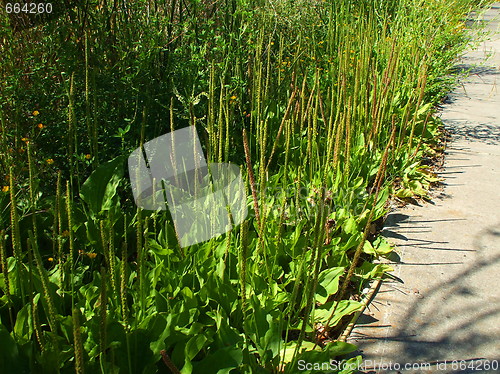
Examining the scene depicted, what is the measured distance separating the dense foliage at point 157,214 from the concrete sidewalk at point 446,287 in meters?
0.13

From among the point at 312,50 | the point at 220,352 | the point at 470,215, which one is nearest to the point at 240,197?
the point at 220,352

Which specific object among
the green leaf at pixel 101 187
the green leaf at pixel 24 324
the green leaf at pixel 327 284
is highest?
the green leaf at pixel 101 187

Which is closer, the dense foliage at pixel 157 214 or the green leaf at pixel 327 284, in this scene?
the dense foliage at pixel 157 214

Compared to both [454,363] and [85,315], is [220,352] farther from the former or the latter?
[454,363]

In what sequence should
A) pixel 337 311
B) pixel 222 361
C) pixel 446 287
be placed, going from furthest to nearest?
pixel 446 287 → pixel 337 311 → pixel 222 361

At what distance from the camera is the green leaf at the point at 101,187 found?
2.20m

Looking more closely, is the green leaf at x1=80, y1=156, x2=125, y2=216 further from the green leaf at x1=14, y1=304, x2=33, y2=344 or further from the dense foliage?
the green leaf at x1=14, y1=304, x2=33, y2=344

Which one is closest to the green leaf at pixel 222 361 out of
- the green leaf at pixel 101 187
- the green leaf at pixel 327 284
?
the green leaf at pixel 327 284

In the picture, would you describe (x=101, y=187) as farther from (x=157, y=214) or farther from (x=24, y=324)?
(x=24, y=324)

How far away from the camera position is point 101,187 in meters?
2.23

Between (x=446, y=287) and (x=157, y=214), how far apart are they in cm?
127

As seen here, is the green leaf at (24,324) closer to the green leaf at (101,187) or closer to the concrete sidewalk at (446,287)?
the green leaf at (101,187)

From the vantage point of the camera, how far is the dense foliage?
143cm

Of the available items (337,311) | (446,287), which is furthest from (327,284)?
(446,287)
